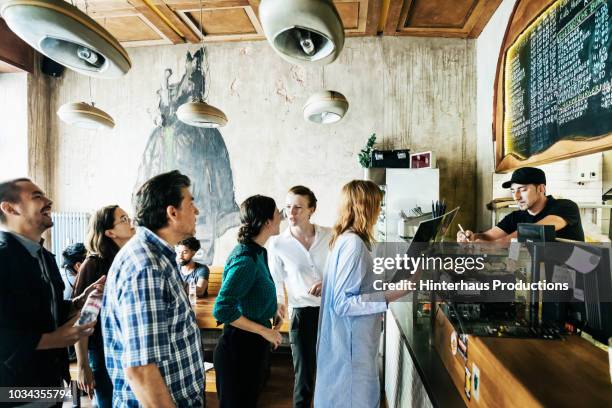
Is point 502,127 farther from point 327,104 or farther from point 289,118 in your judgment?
point 289,118

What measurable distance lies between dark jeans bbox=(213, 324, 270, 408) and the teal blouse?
4.6 inches

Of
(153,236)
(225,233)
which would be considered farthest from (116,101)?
(153,236)

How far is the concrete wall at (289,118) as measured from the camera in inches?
161

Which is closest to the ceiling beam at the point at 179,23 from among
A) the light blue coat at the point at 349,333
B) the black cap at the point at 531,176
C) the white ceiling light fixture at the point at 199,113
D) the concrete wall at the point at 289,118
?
the concrete wall at the point at 289,118

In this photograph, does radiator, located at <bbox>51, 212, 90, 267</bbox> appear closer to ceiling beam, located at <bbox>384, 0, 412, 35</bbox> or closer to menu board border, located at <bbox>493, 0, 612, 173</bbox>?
ceiling beam, located at <bbox>384, 0, 412, 35</bbox>

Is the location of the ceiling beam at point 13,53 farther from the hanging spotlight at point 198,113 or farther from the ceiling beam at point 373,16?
the ceiling beam at point 373,16

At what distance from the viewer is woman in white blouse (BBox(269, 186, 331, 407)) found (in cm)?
241

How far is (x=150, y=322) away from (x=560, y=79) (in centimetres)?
272

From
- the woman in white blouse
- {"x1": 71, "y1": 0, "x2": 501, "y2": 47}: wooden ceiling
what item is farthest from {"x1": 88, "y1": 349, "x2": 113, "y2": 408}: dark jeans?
{"x1": 71, "y1": 0, "x2": 501, "y2": 47}: wooden ceiling

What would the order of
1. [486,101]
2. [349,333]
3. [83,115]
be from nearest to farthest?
[349,333], [83,115], [486,101]

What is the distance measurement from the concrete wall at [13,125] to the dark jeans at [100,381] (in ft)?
11.9

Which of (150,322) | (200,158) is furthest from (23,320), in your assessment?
(200,158)

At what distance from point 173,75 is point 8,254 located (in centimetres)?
350

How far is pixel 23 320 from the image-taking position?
1548 millimetres
